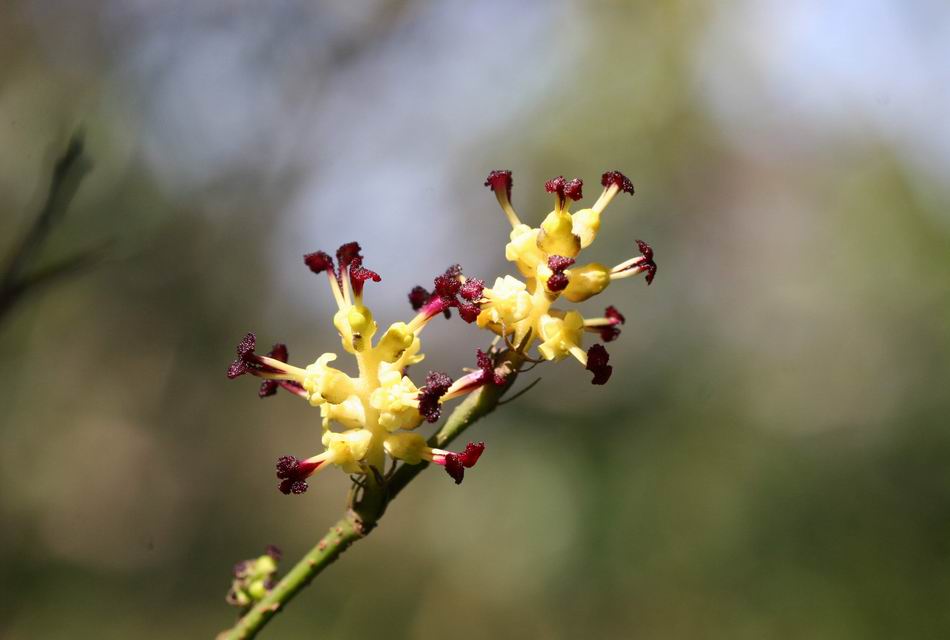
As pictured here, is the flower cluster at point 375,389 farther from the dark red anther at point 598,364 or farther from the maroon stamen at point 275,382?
the dark red anther at point 598,364

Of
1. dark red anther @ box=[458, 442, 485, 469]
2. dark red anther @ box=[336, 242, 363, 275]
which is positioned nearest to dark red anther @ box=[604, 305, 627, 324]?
dark red anther @ box=[458, 442, 485, 469]

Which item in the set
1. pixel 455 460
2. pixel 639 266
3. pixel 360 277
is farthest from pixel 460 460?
pixel 639 266

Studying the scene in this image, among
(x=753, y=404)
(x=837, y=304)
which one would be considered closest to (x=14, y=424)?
Answer: (x=753, y=404)

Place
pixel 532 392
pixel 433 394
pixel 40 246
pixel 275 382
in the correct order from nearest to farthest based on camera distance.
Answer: pixel 433 394, pixel 275 382, pixel 40 246, pixel 532 392

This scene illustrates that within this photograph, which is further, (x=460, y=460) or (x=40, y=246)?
(x=40, y=246)

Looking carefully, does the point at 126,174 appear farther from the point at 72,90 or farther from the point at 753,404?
the point at 753,404

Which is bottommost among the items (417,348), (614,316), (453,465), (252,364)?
(453,465)

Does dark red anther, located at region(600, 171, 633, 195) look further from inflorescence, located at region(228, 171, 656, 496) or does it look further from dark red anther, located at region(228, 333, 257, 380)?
dark red anther, located at region(228, 333, 257, 380)

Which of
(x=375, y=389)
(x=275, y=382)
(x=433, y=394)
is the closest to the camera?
(x=433, y=394)

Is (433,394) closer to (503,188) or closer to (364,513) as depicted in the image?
(364,513)
